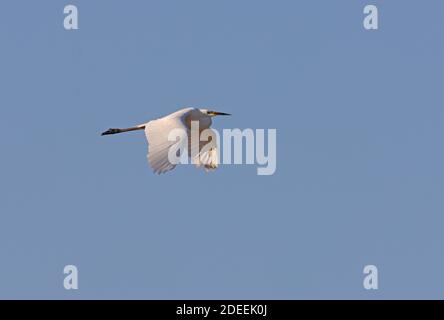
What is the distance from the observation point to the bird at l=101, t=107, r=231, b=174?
1827cm

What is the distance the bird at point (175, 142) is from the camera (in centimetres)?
1827

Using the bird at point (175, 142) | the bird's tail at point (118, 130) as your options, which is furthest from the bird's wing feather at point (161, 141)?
the bird's tail at point (118, 130)

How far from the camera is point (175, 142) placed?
18.8m

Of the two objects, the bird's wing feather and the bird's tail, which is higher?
the bird's tail

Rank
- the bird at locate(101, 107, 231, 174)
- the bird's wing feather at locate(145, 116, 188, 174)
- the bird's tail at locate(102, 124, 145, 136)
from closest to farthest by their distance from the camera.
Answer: the bird's wing feather at locate(145, 116, 188, 174)
the bird at locate(101, 107, 231, 174)
the bird's tail at locate(102, 124, 145, 136)

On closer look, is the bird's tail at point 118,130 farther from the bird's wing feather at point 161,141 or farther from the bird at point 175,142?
the bird's wing feather at point 161,141

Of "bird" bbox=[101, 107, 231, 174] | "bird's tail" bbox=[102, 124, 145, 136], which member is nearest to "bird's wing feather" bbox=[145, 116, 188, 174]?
"bird" bbox=[101, 107, 231, 174]

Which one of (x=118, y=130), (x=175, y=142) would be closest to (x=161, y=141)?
(x=175, y=142)

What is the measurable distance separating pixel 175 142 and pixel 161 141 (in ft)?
0.73

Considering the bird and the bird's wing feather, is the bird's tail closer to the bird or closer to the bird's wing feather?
the bird
